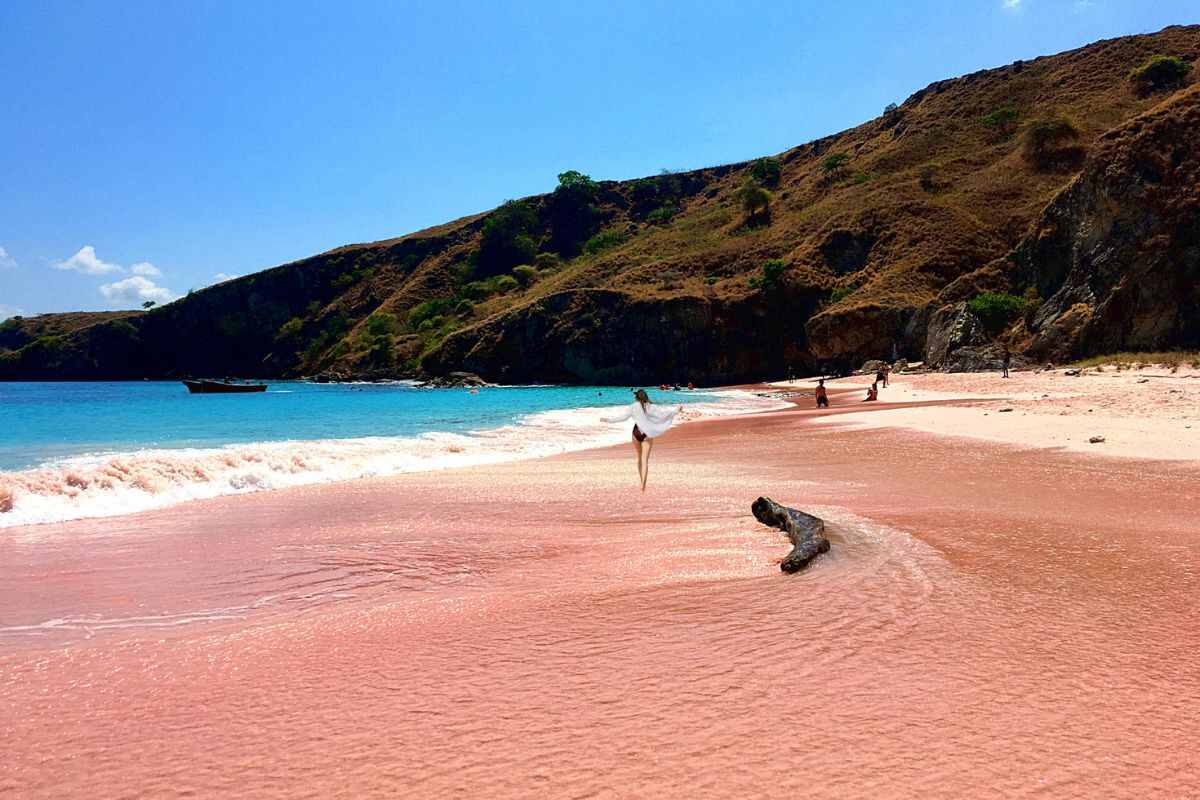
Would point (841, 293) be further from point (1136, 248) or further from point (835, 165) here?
point (835, 165)

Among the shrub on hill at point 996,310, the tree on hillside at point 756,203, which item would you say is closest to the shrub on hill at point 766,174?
the tree on hillside at point 756,203

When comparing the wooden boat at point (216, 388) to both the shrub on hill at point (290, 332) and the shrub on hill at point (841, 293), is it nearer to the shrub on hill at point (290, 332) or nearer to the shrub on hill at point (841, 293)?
the shrub on hill at point (841, 293)

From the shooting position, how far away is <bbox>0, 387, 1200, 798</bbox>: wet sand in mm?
2662

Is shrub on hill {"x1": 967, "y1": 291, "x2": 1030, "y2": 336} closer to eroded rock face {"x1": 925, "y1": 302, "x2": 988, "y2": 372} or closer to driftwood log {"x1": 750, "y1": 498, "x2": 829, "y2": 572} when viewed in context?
eroded rock face {"x1": 925, "y1": 302, "x2": 988, "y2": 372}

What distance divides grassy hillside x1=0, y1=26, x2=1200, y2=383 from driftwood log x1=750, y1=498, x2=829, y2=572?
49.3m

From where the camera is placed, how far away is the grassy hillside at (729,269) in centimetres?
6694

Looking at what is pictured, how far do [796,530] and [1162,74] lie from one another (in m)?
101

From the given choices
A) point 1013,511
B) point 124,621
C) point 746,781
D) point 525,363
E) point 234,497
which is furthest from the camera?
point 525,363

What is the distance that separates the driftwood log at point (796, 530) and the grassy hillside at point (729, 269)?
162ft

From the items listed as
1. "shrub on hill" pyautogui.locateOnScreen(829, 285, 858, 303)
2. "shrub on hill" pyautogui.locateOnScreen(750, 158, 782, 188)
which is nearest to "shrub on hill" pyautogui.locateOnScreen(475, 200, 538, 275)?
"shrub on hill" pyautogui.locateOnScreen(750, 158, 782, 188)

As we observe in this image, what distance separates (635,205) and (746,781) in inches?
5322

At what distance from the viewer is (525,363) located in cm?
8512

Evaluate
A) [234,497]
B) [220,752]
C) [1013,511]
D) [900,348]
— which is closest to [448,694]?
[220,752]

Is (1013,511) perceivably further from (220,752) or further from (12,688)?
(12,688)
